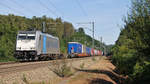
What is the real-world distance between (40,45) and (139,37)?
48.9 feet

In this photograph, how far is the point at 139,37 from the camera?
1314 cm

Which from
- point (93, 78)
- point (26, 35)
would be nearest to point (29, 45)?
point (26, 35)

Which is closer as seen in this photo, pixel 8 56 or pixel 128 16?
pixel 128 16

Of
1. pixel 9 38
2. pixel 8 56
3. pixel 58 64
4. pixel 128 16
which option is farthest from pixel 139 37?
pixel 9 38

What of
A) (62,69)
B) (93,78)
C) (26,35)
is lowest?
(93,78)

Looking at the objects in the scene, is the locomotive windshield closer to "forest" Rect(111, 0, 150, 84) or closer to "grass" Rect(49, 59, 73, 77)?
"grass" Rect(49, 59, 73, 77)

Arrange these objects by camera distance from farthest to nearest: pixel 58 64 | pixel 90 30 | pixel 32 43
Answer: pixel 90 30
pixel 32 43
pixel 58 64

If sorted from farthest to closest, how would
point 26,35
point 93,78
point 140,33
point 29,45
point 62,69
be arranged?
point 26,35, point 29,45, point 62,69, point 93,78, point 140,33

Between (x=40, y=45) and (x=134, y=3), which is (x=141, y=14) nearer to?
(x=134, y=3)

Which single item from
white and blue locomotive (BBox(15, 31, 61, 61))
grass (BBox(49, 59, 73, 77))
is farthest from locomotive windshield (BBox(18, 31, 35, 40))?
grass (BBox(49, 59, 73, 77))

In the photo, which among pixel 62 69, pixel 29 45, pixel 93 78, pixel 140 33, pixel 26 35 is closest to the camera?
pixel 140 33

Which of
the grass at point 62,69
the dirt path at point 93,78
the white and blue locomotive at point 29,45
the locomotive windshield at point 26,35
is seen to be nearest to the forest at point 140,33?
the dirt path at point 93,78

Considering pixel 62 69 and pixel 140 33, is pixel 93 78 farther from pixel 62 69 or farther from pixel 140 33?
pixel 140 33

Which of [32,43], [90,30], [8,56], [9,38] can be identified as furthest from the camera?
[90,30]
